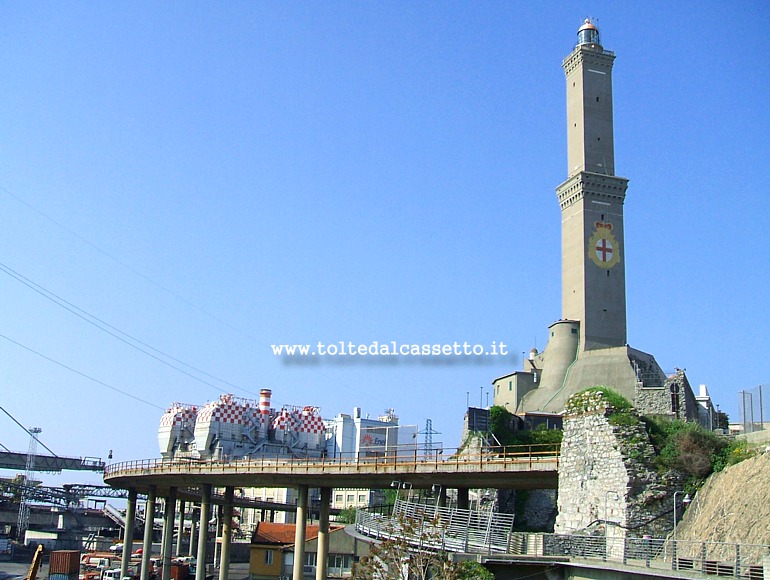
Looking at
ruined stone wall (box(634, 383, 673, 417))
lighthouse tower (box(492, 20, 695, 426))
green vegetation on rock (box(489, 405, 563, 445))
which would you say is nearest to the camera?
ruined stone wall (box(634, 383, 673, 417))

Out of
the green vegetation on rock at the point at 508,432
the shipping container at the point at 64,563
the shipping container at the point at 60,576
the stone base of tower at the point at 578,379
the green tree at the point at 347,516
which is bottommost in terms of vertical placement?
the shipping container at the point at 60,576

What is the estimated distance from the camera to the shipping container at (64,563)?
6144cm

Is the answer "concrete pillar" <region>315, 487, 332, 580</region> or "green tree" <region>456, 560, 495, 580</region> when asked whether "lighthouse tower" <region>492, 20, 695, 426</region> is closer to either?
"concrete pillar" <region>315, 487, 332, 580</region>

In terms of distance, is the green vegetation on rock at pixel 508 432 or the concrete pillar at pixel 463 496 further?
the green vegetation on rock at pixel 508 432

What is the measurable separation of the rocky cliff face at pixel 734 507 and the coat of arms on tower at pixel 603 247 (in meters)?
48.6

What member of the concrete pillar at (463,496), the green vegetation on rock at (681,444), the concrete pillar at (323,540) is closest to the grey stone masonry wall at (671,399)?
the concrete pillar at (463,496)

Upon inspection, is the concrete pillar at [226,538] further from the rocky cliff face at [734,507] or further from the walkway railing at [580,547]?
the rocky cliff face at [734,507]

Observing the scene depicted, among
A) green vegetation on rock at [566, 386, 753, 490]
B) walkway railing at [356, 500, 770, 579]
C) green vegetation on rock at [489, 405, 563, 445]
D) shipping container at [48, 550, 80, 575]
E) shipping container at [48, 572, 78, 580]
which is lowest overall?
shipping container at [48, 572, 78, 580]

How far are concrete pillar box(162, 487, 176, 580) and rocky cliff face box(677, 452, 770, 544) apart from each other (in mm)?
43510

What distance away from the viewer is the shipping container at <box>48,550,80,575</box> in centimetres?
6144

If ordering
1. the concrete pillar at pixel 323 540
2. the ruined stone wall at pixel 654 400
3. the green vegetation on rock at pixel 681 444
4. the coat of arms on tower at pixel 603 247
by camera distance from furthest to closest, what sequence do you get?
the coat of arms on tower at pixel 603 247
the ruined stone wall at pixel 654 400
the concrete pillar at pixel 323 540
the green vegetation on rock at pixel 681 444

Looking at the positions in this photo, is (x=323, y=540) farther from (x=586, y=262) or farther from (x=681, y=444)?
(x=586, y=262)

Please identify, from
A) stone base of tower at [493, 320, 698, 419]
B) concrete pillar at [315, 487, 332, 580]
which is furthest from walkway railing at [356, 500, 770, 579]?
stone base of tower at [493, 320, 698, 419]

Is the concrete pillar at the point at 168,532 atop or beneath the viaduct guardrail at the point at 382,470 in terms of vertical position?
beneath
